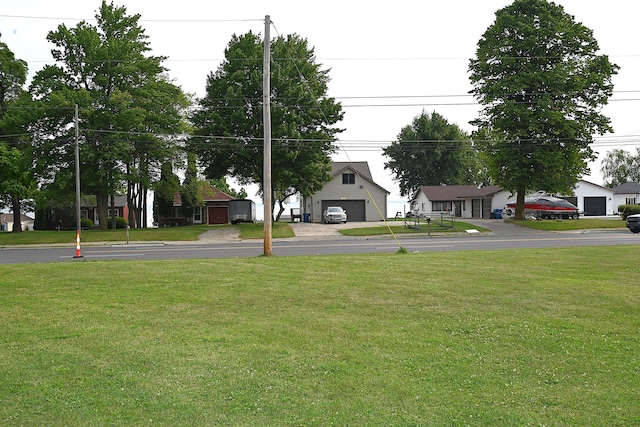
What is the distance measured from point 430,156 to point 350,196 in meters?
34.1

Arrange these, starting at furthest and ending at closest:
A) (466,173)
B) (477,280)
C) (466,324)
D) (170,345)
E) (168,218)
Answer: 1. (466,173)
2. (168,218)
3. (477,280)
4. (466,324)
5. (170,345)

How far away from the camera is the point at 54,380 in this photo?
554 centimetres

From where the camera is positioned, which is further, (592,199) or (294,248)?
(592,199)

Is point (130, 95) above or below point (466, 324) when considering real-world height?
above

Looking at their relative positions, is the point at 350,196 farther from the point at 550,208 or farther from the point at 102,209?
the point at 102,209

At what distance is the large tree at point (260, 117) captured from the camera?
134 feet

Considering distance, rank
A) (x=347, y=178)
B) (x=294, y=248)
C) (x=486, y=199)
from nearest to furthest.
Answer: (x=294, y=248), (x=347, y=178), (x=486, y=199)

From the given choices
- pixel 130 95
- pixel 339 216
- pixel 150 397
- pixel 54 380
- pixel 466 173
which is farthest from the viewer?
pixel 466 173

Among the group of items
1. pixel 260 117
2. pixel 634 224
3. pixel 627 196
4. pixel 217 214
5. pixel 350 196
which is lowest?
pixel 634 224

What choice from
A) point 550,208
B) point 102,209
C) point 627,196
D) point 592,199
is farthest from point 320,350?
point 627,196

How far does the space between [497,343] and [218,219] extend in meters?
62.1

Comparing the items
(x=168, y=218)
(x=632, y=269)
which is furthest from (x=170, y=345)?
(x=168, y=218)

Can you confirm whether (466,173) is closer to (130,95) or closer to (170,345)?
(130,95)

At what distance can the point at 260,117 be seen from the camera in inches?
1644
